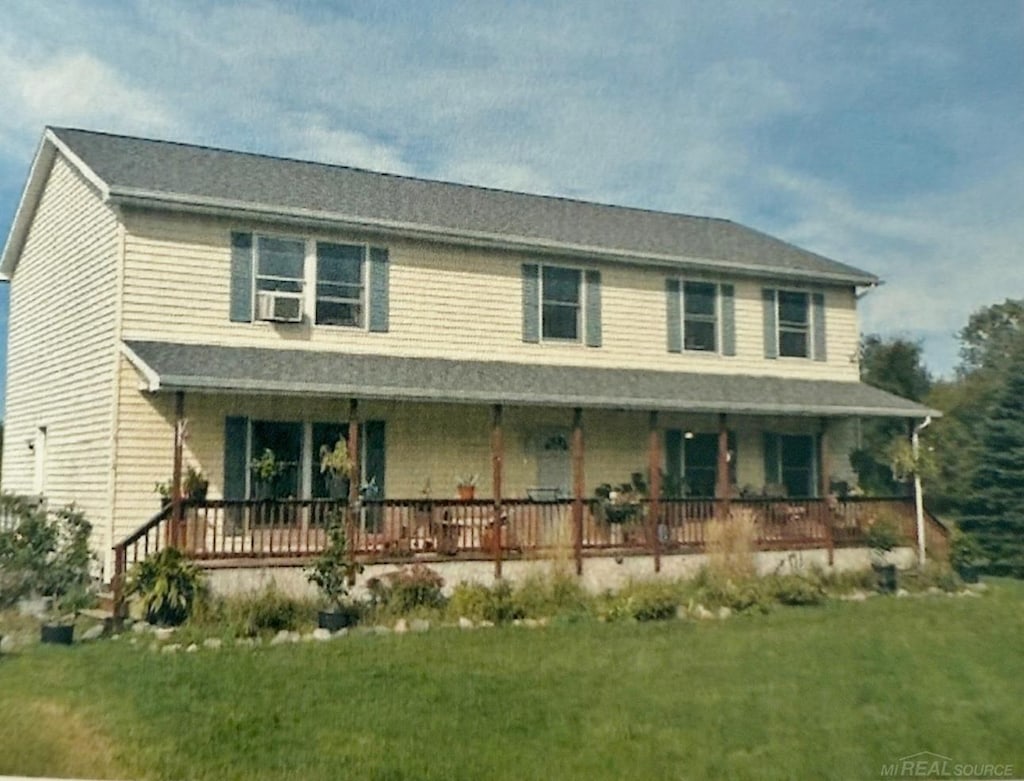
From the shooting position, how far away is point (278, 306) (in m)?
12.4

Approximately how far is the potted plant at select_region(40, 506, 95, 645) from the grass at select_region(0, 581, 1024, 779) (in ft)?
7.54

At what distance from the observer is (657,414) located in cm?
1346

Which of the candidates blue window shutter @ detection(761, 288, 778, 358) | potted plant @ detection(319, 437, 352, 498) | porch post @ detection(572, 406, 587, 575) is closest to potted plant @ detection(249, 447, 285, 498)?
potted plant @ detection(319, 437, 352, 498)

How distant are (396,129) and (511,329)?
7.11 meters

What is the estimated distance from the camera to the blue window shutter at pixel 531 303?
45.9ft

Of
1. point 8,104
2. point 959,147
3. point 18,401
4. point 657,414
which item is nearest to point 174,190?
point 18,401

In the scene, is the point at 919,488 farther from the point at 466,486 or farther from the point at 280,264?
the point at 280,264

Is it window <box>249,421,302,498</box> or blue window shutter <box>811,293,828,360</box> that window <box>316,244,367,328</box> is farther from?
blue window shutter <box>811,293,828,360</box>

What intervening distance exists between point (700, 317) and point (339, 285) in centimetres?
523

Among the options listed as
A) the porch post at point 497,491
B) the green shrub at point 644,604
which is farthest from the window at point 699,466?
the green shrub at point 644,604

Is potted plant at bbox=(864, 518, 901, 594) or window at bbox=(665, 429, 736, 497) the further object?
window at bbox=(665, 429, 736, 497)

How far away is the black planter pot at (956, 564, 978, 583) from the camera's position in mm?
7734

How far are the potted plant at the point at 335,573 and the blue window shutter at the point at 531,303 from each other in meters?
4.39

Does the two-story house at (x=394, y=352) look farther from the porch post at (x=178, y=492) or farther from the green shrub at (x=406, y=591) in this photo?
the green shrub at (x=406, y=591)
